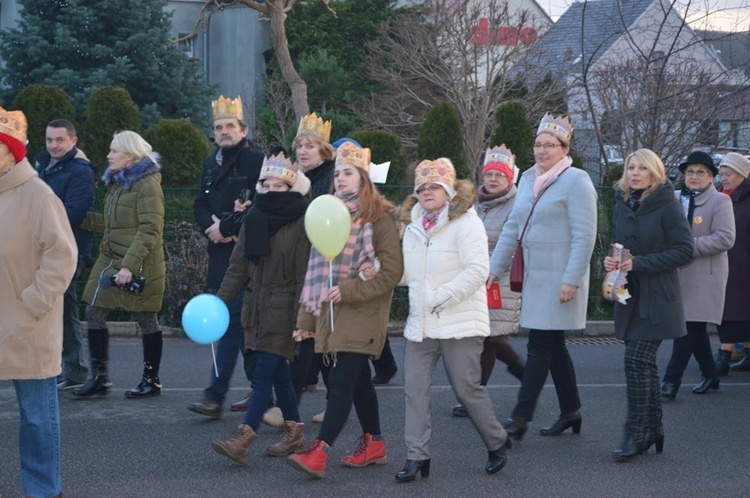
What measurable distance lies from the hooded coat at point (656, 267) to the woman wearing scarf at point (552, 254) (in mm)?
291

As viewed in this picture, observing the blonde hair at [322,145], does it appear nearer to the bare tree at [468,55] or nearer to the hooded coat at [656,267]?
the hooded coat at [656,267]

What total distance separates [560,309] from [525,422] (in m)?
0.76

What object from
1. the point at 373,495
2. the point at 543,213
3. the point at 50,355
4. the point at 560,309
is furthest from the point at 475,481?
the point at 50,355

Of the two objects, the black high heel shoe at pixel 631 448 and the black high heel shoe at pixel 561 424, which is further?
the black high heel shoe at pixel 561 424

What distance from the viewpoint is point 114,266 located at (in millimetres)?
8641

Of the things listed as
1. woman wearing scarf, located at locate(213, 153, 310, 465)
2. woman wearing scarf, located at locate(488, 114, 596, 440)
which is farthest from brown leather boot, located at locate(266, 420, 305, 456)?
woman wearing scarf, located at locate(488, 114, 596, 440)

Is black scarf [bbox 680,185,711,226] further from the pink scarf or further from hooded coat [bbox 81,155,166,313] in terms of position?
hooded coat [bbox 81,155,166,313]

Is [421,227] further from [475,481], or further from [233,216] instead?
[233,216]

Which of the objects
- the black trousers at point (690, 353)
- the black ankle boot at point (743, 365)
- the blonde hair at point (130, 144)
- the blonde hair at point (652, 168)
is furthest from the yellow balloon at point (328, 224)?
the black ankle boot at point (743, 365)

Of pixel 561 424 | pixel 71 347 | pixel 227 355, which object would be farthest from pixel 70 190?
pixel 561 424

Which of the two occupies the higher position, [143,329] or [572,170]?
[572,170]

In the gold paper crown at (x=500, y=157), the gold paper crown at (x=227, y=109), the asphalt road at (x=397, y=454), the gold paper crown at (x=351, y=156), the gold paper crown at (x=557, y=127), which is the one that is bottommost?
the asphalt road at (x=397, y=454)

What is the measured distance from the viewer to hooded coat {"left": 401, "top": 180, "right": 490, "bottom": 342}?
248 inches

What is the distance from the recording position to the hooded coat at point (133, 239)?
28.0 ft
